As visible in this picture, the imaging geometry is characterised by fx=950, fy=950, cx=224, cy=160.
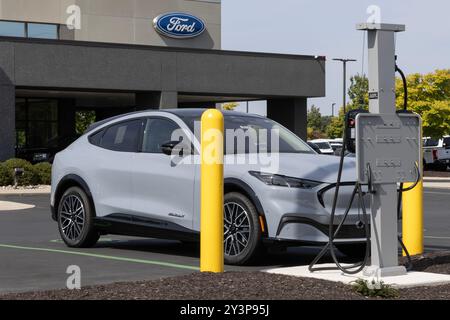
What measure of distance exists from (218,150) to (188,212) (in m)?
2.37

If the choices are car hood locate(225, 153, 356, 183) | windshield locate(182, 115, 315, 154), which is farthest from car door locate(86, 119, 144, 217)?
car hood locate(225, 153, 356, 183)

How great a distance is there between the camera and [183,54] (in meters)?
39.2

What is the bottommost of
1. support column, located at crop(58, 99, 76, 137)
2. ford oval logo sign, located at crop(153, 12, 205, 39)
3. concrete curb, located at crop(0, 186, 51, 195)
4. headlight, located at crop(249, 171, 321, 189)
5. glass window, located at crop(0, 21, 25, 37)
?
concrete curb, located at crop(0, 186, 51, 195)

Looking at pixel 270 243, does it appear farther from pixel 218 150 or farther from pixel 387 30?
pixel 387 30

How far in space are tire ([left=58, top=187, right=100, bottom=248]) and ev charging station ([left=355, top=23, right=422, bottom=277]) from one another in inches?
174

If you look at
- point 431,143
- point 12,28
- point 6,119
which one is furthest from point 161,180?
Answer: point 431,143

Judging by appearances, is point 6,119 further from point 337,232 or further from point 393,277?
point 393,277

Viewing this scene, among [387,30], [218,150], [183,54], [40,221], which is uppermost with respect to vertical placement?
[183,54]

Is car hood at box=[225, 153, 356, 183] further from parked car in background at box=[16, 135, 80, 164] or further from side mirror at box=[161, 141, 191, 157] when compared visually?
parked car in background at box=[16, 135, 80, 164]

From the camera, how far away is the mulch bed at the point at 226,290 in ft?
23.1

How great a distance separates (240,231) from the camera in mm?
10117

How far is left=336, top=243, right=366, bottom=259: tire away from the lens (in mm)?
10922

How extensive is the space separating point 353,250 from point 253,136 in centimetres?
176
